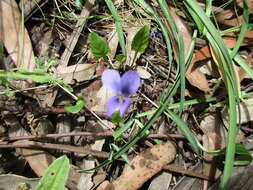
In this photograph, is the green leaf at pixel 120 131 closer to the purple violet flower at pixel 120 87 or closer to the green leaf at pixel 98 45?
the purple violet flower at pixel 120 87

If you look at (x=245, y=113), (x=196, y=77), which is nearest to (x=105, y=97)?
(x=196, y=77)

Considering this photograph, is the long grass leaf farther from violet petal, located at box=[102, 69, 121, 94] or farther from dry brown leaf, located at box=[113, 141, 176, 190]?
dry brown leaf, located at box=[113, 141, 176, 190]

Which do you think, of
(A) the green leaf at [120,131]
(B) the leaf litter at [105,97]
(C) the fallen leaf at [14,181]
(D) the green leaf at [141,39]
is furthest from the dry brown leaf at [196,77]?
(C) the fallen leaf at [14,181]

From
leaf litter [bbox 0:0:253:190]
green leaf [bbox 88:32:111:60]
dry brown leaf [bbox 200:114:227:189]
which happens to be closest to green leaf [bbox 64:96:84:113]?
leaf litter [bbox 0:0:253:190]

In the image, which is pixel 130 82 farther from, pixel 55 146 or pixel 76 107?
pixel 55 146

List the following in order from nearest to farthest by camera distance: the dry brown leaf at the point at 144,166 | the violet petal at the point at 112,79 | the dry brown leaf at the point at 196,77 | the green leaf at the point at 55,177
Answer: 1. the green leaf at the point at 55,177
2. the violet petal at the point at 112,79
3. the dry brown leaf at the point at 144,166
4. the dry brown leaf at the point at 196,77

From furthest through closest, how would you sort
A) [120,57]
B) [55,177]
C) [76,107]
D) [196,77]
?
[196,77] → [120,57] → [76,107] → [55,177]
